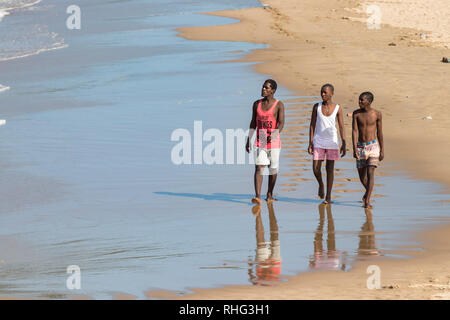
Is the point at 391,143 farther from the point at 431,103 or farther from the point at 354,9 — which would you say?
the point at 354,9

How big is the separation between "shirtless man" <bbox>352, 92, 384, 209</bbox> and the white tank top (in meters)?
0.25

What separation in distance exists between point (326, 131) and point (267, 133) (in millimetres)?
687

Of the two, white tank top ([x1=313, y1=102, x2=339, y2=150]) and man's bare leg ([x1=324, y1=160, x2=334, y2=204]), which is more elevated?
white tank top ([x1=313, y1=102, x2=339, y2=150])

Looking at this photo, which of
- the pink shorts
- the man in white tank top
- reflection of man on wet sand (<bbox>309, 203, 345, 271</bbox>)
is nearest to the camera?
reflection of man on wet sand (<bbox>309, 203, 345, 271</bbox>)

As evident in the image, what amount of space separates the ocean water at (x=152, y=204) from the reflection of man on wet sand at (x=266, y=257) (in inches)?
0.7

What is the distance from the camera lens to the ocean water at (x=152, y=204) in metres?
7.38

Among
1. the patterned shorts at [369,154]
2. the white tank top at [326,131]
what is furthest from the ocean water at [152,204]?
the white tank top at [326,131]

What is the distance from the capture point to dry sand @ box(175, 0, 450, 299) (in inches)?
259

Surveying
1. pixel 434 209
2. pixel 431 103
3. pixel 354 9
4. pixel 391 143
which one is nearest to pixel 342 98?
pixel 431 103

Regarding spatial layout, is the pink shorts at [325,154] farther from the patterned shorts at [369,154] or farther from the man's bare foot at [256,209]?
the man's bare foot at [256,209]

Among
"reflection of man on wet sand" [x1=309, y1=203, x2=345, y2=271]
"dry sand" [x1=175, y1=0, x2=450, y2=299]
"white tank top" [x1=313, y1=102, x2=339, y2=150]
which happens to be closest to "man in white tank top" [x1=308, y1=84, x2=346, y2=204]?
"white tank top" [x1=313, y1=102, x2=339, y2=150]

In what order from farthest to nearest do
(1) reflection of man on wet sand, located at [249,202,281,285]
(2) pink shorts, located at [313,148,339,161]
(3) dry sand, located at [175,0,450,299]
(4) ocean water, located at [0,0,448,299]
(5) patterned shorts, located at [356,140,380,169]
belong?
(2) pink shorts, located at [313,148,339,161] < (5) patterned shorts, located at [356,140,380,169] < (4) ocean water, located at [0,0,448,299] < (1) reflection of man on wet sand, located at [249,202,281,285] < (3) dry sand, located at [175,0,450,299]

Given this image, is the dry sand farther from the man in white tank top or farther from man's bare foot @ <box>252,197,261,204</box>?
man's bare foot @ <box>252,197,261,204</box>

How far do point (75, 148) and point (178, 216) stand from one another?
4212 millimetres
